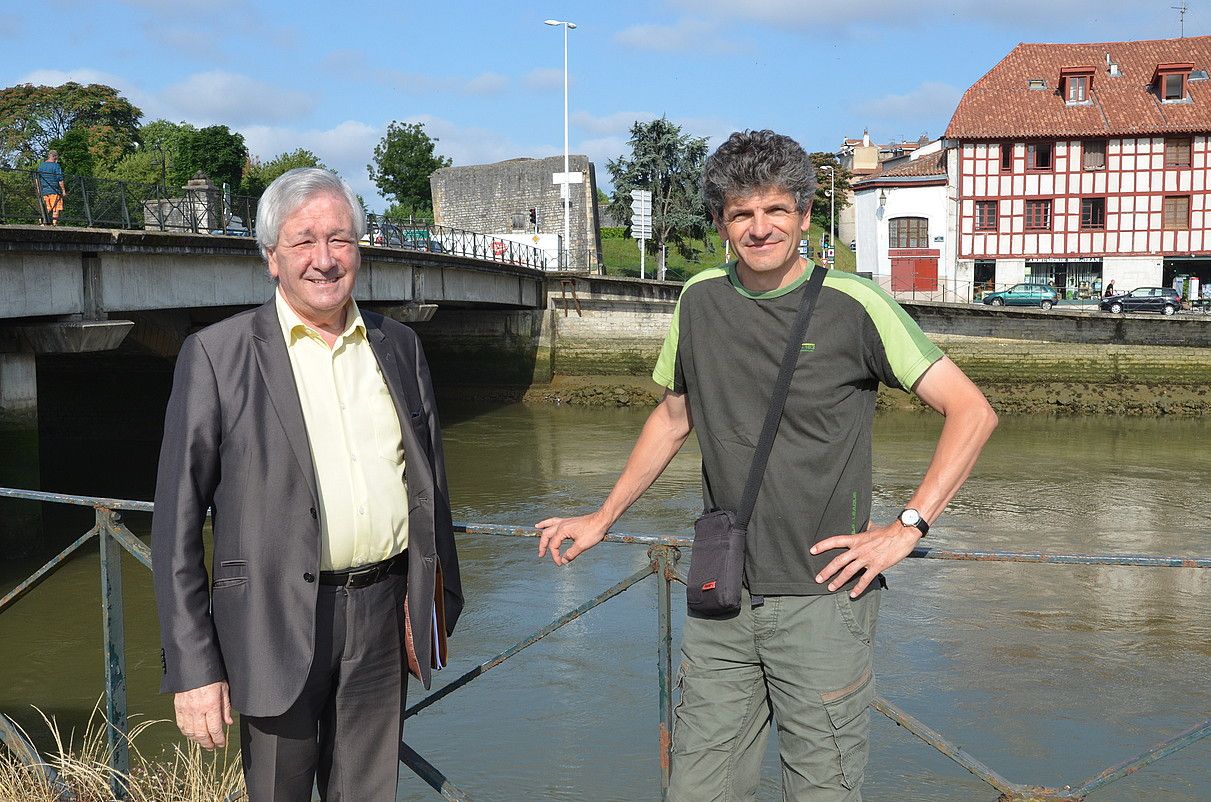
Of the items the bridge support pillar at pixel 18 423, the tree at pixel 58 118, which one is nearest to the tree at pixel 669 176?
the tree at pixel 58 118

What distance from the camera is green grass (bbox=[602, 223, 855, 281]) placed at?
47.8m

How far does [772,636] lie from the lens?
2545 millimetres

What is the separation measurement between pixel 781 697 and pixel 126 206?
45.9ft

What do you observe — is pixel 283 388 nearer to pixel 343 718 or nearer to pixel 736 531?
pixel 343 718

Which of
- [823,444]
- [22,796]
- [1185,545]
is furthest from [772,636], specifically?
[1185,545]

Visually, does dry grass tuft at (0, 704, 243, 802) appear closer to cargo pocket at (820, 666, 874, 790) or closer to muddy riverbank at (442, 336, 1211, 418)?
cargo pocket at (820, 666, 874, 790)

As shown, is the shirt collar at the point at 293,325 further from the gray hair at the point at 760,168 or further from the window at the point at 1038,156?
the window at the point at 1038,156

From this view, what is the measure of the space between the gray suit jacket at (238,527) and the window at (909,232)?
41.3 metres

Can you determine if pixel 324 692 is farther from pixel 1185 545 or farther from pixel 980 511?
pixel 980 511

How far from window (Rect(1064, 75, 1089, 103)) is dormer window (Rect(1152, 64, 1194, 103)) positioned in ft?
7.25

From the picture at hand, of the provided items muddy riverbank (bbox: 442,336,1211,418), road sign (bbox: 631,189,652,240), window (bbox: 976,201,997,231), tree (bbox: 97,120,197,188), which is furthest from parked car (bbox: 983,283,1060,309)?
tree (bbox: 97,120,197,188)

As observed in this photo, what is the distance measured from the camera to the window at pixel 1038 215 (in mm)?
39625

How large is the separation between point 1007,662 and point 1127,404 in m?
19.9

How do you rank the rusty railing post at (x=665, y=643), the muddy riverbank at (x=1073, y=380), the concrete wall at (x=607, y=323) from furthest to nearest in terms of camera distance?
1. the concrete wall at (x=607, y=323)
2. the muddy riverbank at (x=1073, y=380)
3. the rusty railing post at (x=665, y=643)
